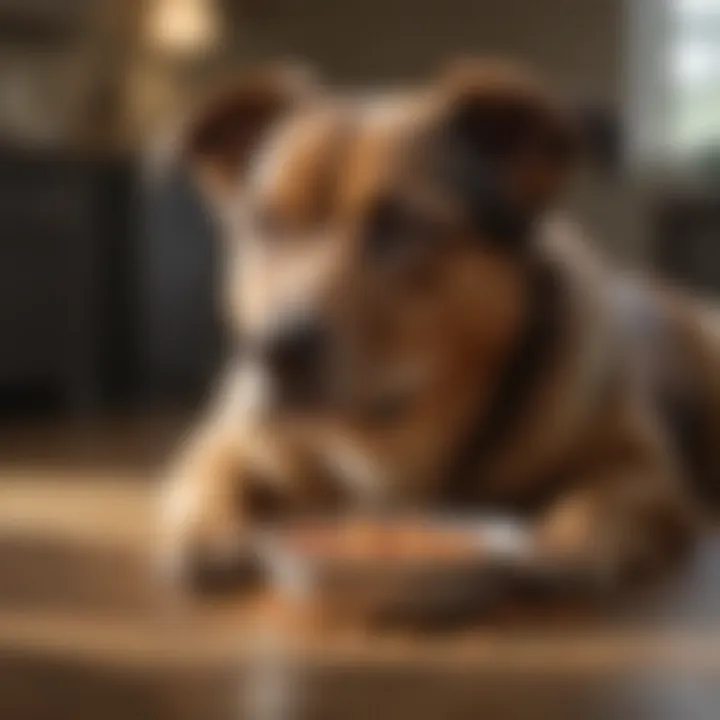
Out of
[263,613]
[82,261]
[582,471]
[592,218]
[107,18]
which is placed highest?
[107,18]

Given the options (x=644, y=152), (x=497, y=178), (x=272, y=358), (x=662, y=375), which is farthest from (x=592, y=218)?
(x=272, y=358)

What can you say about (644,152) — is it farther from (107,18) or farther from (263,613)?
(263,613)

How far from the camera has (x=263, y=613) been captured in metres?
0.97

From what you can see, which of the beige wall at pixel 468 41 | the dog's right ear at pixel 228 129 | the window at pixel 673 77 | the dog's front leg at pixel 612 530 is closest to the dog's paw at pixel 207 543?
the dog's front leg at pixel 612 530

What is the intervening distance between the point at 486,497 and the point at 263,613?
1.13 feet

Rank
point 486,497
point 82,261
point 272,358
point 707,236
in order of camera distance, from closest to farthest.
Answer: point 272,358
point 486,497
point 707,236
point 82,261

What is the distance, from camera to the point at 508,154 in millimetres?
1272

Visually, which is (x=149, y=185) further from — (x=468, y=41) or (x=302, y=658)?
(x=302, y=658)

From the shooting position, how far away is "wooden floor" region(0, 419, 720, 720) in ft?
2.52

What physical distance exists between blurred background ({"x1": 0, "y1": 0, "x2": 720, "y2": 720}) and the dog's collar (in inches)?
6.4

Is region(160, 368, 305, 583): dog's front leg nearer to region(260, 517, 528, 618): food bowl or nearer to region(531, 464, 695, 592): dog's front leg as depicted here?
region(260, 517, 528, 618): food bowl

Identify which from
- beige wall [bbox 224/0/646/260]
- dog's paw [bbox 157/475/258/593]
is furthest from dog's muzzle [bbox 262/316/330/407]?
beige wall [bbox 224/0/646/260]

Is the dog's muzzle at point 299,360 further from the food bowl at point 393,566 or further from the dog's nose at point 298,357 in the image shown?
the food bowl at point 393,566

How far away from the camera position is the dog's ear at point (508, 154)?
1247 millimetres
